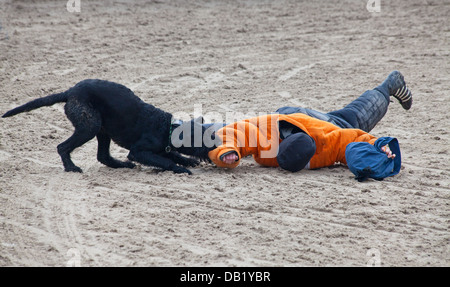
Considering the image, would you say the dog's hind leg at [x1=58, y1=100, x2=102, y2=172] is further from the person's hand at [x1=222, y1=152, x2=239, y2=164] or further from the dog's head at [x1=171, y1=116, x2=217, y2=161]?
the person's hand at [x1=222, y1=152, x2=239, y2=164]

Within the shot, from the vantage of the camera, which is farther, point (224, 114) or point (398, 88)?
point (224, 114)

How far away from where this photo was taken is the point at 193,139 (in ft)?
15.8

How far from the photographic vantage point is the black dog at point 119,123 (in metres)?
4.74

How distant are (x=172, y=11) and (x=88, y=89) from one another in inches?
224

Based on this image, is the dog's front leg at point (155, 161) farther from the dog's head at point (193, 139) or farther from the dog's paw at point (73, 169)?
the dog's paw at point (73, 169)

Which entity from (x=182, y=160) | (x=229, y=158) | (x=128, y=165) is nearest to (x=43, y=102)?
(x=128, y=165)

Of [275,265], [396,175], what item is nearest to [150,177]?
[275,265]

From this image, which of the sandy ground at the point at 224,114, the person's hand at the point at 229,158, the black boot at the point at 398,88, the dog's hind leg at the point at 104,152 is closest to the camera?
the sandy ground at the point at 224,114

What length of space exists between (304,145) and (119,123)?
1601 millimetres

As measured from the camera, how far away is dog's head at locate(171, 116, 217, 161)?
480 cm

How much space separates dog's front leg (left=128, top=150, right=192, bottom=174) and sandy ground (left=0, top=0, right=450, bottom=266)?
8cm

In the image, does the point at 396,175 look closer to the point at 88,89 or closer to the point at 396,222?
the point at 396,222

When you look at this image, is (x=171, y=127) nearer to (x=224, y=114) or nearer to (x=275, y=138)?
(x=275, y=138)

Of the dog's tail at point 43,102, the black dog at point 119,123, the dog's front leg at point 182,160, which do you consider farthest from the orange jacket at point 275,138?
the dog's tail at point 43,102
